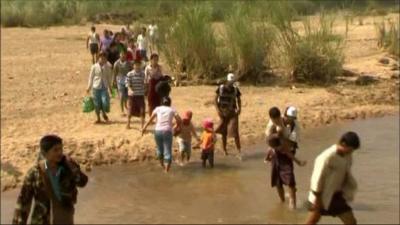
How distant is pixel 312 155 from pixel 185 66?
7.91 m

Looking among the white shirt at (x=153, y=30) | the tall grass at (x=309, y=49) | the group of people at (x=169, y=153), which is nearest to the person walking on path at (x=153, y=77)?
the group of people at (x=169, y=153)

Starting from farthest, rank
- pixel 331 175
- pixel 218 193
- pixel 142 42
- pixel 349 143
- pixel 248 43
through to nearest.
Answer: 1. pixel 142 42
2. pixel 248 43
3. pixel 218 193
4. pixel 331 175
5. pixel 349 143

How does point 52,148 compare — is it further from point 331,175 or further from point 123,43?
point 123,43

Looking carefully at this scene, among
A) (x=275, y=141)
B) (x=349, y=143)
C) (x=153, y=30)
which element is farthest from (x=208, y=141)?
(x=153, y=30)

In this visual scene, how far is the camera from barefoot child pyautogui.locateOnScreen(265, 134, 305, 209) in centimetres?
940

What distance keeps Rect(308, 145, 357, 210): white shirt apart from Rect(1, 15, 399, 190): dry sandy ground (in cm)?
494

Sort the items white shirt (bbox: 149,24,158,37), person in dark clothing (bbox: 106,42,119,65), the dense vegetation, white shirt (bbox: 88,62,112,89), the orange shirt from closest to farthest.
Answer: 1. the orange shirt
2. white shirt (bbox: 88,62,112,89)
3. person in dark clothing (bbox: 106,42,119,65)
4. the dense vegetation
5. white shirt (bbox: 149,24,158,37)

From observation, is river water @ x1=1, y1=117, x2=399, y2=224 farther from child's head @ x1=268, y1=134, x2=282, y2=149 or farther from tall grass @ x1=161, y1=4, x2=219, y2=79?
tall grass @ x1=161, y1=4, x2=219, y2=79

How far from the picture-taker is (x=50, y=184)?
259 inches

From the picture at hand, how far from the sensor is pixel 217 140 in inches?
543

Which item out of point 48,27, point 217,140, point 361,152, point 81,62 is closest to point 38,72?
point 81,62

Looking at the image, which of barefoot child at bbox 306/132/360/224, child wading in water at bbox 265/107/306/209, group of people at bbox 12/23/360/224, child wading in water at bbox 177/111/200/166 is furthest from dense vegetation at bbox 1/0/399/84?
barefoot child at bbox 306/132/360/224

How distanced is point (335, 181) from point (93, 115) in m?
8.74

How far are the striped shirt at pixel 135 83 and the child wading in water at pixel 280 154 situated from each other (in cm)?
463
